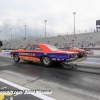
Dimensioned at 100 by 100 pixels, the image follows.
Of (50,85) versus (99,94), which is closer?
(99,94)

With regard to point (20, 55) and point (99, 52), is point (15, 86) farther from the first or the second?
point (99, 52)

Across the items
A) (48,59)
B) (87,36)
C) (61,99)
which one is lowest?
(61,99)

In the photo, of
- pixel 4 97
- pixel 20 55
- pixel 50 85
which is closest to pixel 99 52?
pixel 20 55

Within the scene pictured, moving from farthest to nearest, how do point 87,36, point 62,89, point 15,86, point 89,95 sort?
point 87,36 → point 15,86 → point 62,89 → point 89,95

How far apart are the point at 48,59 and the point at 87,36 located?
1400 inches

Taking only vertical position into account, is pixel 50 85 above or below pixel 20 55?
below

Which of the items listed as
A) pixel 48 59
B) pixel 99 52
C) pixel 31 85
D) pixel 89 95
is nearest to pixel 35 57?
pixel 48 59

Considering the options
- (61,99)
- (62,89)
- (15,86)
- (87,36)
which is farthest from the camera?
(87,36)

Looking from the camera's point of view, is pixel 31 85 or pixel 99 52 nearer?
pixel 31 85

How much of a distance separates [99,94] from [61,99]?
125cm

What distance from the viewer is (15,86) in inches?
222

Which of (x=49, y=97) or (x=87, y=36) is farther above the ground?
(x=87, y=36)

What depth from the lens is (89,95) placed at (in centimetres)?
464

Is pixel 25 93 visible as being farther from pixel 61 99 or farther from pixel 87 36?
pixel 87 36
